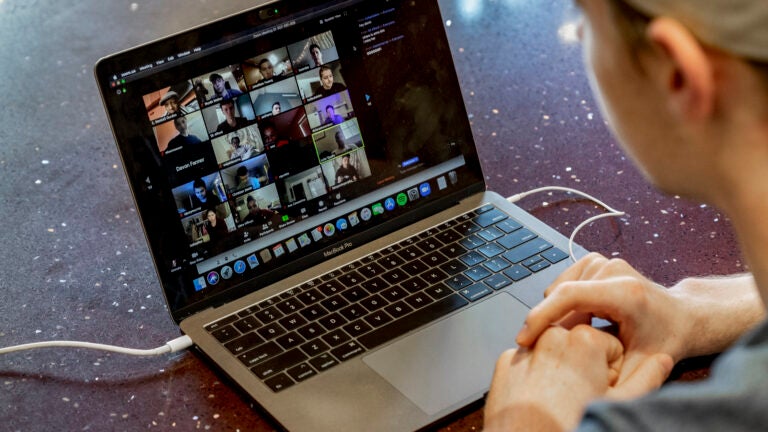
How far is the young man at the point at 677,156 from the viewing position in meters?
0.59

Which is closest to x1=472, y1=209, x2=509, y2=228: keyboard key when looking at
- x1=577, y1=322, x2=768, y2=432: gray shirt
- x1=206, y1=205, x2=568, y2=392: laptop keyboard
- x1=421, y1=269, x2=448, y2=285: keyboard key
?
x1=206, y1=205, x2=568, y2=392: laptop keyboard

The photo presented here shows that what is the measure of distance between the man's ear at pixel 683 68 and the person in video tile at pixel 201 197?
23.2 inches

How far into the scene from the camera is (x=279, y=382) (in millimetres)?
1020

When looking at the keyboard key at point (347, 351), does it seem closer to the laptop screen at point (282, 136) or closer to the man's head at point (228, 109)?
the laptop screen at point (282, 136)

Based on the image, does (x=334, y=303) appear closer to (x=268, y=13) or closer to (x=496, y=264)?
(x=496, y=264)

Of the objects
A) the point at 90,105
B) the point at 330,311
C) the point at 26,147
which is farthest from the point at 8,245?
the point at 330,311

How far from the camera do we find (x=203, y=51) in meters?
1.12

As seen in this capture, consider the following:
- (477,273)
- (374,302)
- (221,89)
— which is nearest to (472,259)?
(477,273)

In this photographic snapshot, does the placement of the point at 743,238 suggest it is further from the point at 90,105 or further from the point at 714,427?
the point at 90,105

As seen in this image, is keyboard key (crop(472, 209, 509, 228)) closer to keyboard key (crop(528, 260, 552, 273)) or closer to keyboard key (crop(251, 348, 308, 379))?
keyboard key (crop(528, 260, 552, 273))

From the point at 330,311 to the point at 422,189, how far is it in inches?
8.5

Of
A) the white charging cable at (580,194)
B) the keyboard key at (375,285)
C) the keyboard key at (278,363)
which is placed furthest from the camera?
the white charging cable at (580,194)

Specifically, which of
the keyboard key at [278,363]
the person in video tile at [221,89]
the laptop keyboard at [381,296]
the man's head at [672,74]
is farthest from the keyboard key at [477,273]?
the man's head at [672,74]

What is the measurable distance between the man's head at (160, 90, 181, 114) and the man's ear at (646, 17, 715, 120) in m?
0.59
